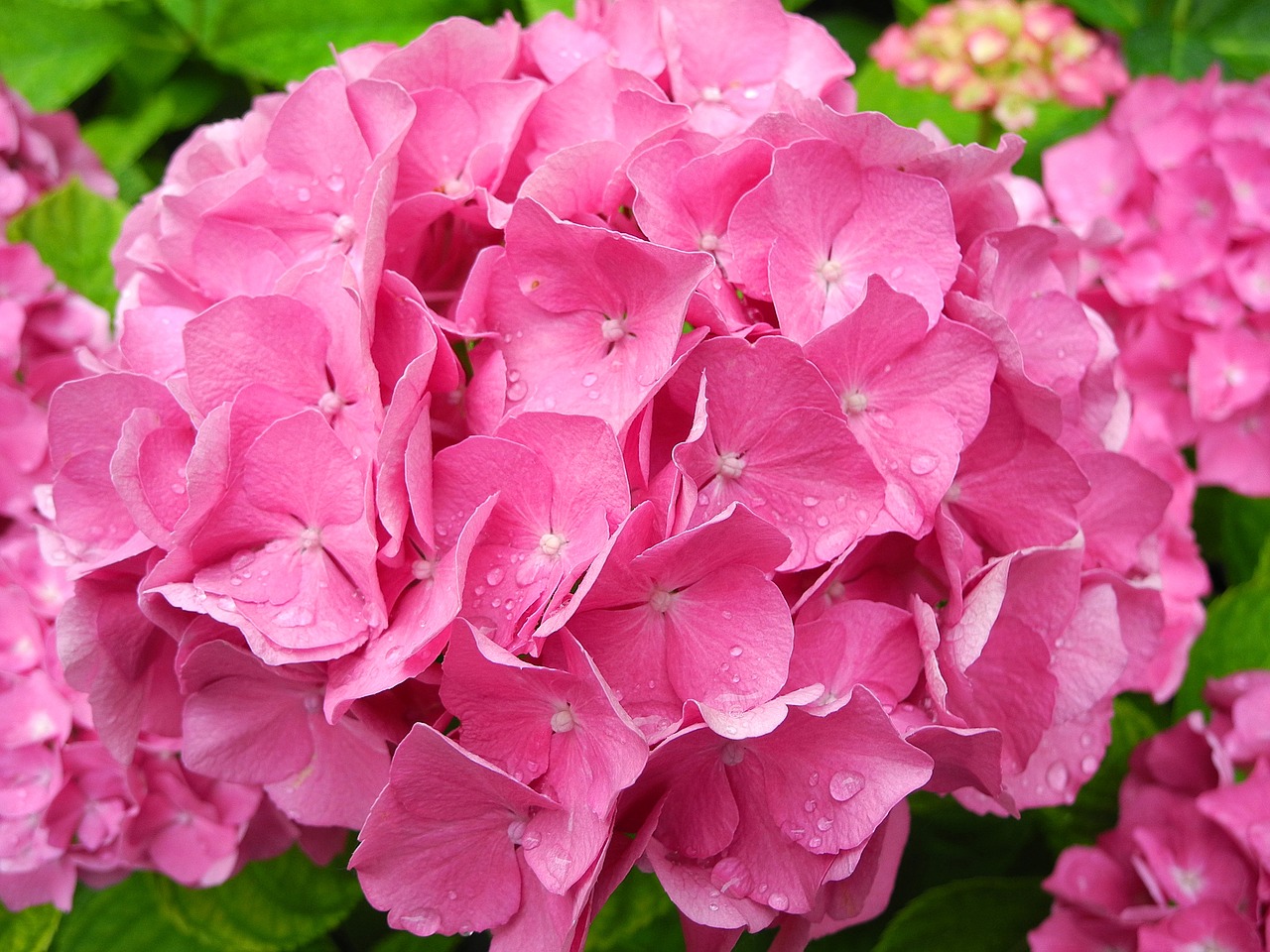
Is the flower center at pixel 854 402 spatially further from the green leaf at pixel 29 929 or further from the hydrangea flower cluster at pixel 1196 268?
the green leaf at pixel 29 929

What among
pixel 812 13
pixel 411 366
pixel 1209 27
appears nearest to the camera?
pixel 411 366

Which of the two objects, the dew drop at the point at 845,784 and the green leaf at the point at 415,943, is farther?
the green leaf at the point at 415,943

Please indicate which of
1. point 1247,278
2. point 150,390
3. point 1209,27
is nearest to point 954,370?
point 150,390

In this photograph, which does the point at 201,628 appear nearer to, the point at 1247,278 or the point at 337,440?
the point at 337,440

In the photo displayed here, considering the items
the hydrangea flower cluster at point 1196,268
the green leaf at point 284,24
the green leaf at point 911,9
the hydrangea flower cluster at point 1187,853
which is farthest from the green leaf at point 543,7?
the hydrangea flower cluster at point 1187,853

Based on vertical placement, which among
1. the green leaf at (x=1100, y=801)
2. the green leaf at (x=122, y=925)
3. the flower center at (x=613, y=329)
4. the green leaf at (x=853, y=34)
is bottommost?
the green leaf at (x=122, y=925)

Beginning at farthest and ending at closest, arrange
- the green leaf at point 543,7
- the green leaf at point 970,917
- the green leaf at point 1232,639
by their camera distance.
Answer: the green leaf at point 543,7, the green leaf at point 1232,639, the green leaf at point 970,917
